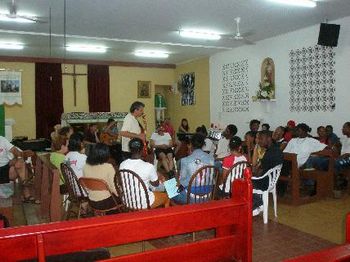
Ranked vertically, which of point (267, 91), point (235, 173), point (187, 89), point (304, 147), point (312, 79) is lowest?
point (235, 173)

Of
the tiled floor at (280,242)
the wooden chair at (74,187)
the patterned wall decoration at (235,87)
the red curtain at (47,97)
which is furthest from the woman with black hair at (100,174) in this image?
the red curtain at (47,97)

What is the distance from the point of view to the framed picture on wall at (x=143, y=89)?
10.9 metres

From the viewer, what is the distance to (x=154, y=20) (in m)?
5.95

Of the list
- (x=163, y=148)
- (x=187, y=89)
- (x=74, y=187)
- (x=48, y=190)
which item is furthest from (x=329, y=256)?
(x=187, y=89)

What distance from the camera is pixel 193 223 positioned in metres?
1.34

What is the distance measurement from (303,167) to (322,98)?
173 centimetres

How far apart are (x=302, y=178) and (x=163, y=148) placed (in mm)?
2701

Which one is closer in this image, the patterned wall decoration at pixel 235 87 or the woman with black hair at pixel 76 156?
the woman with black hair at pixel 76 156

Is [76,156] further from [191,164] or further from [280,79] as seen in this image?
[280,79]

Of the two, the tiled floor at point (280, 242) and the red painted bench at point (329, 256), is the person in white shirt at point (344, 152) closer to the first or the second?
the tiled floor at point (280, 242)

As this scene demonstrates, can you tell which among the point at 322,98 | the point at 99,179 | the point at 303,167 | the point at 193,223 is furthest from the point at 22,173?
the point at 322,98

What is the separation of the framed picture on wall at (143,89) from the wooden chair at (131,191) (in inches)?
312

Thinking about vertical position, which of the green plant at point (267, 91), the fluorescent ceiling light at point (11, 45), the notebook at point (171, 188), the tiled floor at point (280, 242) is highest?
the fluorescent ceiling light at point (11, 45)

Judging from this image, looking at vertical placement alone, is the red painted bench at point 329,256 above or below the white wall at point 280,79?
below
